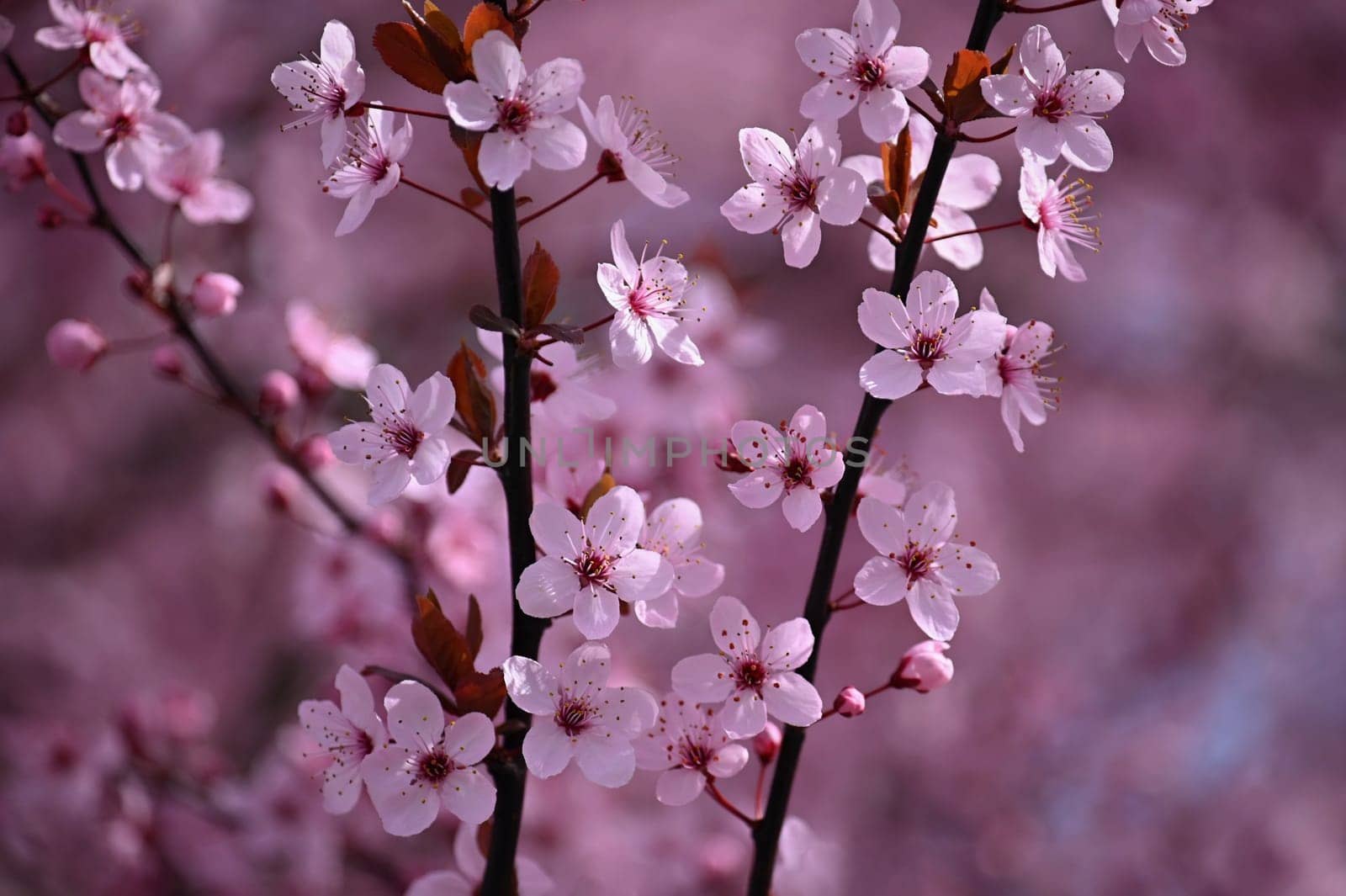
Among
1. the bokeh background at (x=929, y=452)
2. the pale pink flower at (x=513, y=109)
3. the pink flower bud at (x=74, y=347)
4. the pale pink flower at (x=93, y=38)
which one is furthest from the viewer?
the bokeh background at (x=929, y=452)

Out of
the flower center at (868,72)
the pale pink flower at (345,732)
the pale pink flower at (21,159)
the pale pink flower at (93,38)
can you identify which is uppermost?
the flower center at (868,72)

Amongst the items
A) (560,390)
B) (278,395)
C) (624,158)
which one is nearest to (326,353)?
(278,395)

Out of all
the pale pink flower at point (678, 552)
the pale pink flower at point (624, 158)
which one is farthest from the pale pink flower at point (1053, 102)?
the pale pink flower at point (678, 552)

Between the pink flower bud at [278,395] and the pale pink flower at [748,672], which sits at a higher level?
the pale pink flower at [748,672]

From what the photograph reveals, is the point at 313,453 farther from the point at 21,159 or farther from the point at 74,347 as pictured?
the point at 21,159

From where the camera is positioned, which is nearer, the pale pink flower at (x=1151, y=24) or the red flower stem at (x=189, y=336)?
the pale pink flower at (x=1151, y=24)

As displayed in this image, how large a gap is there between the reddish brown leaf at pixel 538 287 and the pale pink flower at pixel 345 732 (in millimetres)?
221

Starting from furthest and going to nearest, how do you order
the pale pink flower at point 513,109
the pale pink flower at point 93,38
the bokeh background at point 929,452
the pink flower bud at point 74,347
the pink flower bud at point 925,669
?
the bokeh background at point 929,452 → the pink flower bud at point 74,347 → the pale pink flower at point 93,38 → the pink flower bud at point 925,669 → the pale pink flower at point 513,109

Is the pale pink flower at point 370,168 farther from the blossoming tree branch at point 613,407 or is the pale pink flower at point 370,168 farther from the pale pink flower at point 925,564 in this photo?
the pale pink flower at point 925,564

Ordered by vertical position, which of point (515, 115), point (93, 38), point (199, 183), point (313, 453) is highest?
point (515, 115)

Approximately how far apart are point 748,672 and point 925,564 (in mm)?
117

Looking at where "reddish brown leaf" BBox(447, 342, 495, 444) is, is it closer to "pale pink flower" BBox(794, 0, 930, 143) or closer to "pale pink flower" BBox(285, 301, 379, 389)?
"pale pink flower" BBox(794, 0, 930, 143)

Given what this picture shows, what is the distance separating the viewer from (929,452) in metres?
2.16

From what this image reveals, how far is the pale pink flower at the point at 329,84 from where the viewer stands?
0.56 m
